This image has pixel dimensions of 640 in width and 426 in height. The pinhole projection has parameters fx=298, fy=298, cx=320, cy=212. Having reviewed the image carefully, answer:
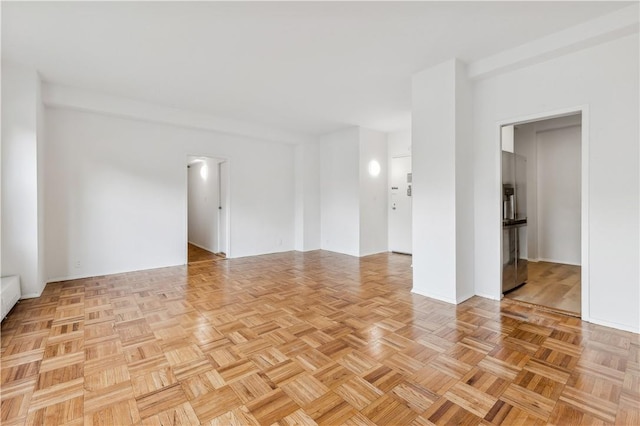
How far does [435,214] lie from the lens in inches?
141

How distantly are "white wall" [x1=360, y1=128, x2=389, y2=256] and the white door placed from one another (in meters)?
0.16

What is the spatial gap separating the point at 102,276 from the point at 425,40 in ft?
18.1

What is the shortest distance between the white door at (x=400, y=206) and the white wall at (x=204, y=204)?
13.2 feet

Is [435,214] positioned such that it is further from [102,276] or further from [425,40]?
[102,276]

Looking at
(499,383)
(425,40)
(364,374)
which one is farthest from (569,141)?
(364,374)

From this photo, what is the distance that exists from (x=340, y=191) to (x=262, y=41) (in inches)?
161

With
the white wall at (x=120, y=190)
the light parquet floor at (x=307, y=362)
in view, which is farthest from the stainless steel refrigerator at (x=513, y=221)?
the white wall at (x=120, y=190)

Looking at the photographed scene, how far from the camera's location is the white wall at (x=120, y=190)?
14.6ft

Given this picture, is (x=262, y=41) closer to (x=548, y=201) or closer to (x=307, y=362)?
(x=307, y=362)

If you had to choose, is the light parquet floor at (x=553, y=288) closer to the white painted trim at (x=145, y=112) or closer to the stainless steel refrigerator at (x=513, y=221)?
the stainless steel refrigerator at (x=513, y=221)

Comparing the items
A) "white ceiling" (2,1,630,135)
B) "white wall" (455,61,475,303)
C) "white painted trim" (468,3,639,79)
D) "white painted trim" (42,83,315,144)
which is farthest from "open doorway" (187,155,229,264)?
"white painted trim" (468,3,639,79)

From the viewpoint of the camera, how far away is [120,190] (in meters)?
4.91

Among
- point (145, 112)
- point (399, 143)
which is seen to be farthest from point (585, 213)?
point (145, 112)

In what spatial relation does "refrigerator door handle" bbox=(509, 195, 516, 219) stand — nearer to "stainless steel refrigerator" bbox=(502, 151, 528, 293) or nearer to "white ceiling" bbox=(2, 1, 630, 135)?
"stainless steel refrigerator" bbox=(502, 151, 528, 293)
